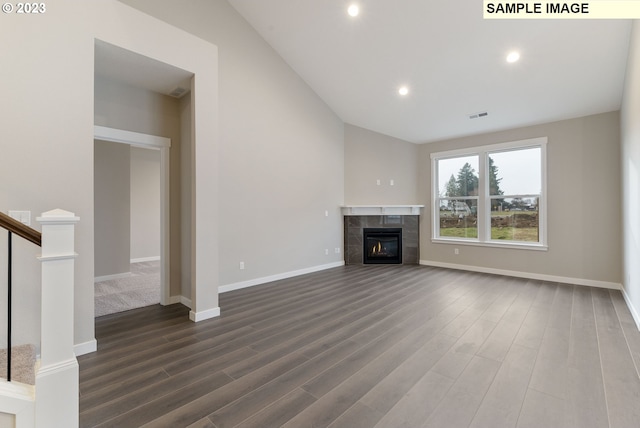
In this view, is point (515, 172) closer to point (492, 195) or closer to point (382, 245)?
point (492, 195)

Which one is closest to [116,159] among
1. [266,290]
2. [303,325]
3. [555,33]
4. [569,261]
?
[266,290]

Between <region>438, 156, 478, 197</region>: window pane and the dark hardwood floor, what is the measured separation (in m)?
2.75

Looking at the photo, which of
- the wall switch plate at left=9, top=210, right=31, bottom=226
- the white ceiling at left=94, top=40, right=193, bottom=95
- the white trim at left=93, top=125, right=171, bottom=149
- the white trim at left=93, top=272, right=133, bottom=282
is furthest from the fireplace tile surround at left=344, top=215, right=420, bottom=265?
the wall switch plate at left=9, top=210, right=31, bottom=226

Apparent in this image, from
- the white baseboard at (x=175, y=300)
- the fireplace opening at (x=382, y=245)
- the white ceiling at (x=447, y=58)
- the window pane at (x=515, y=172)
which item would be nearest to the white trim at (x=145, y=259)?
the white baseboard at (x=175, y=300)

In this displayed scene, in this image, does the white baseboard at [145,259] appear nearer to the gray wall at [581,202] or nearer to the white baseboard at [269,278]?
the white baseboard at [269,278]

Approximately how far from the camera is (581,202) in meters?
4.61

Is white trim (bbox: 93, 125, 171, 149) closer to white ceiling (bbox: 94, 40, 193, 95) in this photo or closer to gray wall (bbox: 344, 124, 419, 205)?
white ceiling (bbox: 94, 40, 193, 95)

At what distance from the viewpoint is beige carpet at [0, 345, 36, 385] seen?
1.72 m

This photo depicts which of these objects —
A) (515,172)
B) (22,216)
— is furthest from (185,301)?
(515,172)

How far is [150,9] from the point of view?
118 inches

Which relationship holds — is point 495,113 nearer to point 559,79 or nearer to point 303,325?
point 559,79

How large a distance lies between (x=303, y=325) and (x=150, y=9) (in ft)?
12.3

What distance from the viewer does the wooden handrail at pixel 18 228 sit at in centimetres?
134

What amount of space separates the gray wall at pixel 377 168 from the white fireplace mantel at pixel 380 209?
8.3 inches
